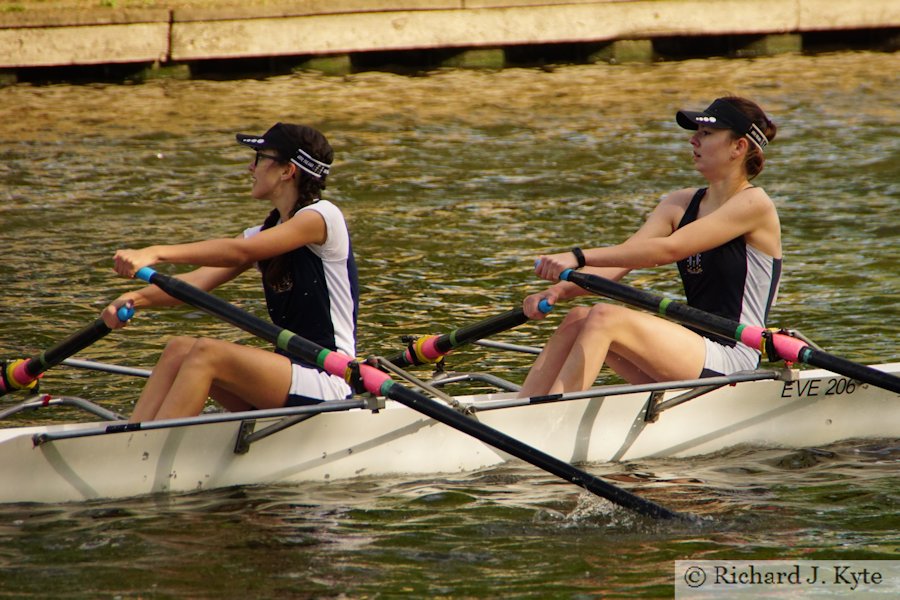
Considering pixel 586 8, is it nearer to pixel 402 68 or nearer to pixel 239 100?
pixel 402 68

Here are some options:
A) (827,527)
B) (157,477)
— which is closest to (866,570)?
(827,527)

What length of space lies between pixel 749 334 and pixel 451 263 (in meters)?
4.61

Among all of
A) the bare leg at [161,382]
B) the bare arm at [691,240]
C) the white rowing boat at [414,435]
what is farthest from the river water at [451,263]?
the bare arm at [691,240]

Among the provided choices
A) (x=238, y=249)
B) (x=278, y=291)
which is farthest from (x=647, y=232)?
(x=238, y=249)

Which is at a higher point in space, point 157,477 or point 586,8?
point 586,8

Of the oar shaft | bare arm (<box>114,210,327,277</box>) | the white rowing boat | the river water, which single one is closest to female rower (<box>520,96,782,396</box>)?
the white rowing boat

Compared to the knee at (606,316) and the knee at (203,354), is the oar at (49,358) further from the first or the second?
the knee at (606,316)

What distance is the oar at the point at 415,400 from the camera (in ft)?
17.2

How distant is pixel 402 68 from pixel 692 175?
191 inches

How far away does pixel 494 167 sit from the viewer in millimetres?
12922

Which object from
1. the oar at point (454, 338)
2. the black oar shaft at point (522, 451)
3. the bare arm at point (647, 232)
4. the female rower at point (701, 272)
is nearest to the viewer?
the black oar shaft at point (522, 451)

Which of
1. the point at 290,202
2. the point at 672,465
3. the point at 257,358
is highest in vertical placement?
the point at 290,202

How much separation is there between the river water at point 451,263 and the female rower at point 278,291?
46 cm

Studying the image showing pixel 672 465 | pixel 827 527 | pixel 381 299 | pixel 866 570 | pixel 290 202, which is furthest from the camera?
pixel 381 299
